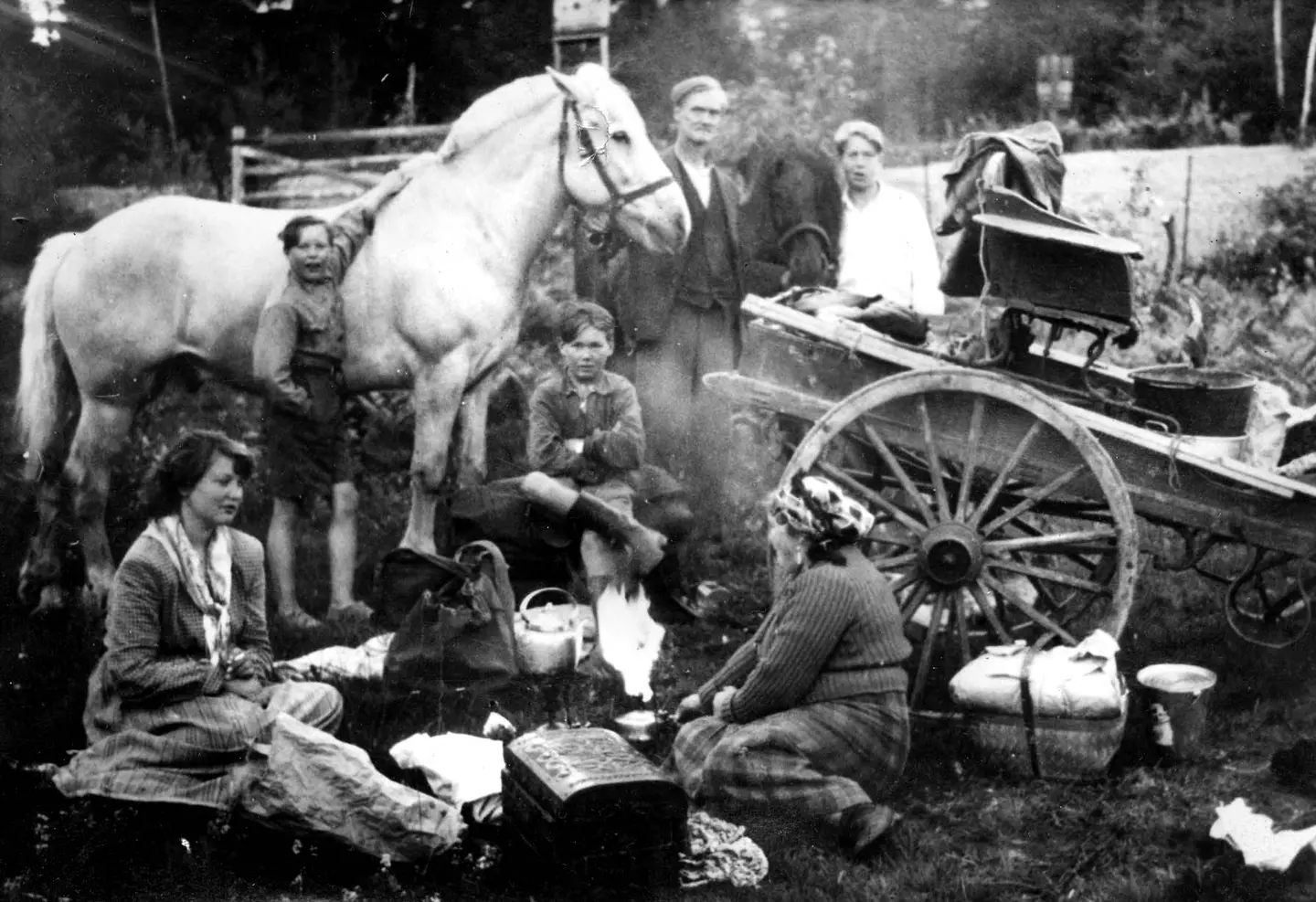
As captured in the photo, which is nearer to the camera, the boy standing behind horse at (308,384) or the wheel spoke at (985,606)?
the wheel spoke at (985,606)

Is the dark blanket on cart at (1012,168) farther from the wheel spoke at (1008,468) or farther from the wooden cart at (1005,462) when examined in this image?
the wheel spoke at (1008,468)

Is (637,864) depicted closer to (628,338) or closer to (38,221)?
(628,338)

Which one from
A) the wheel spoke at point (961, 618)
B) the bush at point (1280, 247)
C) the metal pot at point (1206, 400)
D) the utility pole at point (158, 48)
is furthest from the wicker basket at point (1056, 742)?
the utility pole at point (158, 48)

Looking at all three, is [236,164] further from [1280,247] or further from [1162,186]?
[1280,247]

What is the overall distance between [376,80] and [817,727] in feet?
11.3

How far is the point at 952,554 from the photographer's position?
488cm

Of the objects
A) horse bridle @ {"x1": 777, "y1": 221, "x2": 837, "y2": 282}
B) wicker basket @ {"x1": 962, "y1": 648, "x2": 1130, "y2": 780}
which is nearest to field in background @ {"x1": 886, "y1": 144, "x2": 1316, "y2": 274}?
horse bridle @ {"x1": 777, "y1": 221, "x2": 837, "y2": 282}

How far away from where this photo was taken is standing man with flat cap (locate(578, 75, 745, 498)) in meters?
6.32

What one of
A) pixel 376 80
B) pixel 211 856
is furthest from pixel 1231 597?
pixel 376 80

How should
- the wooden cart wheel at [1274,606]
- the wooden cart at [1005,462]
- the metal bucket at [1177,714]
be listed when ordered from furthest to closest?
the wooden cart wheel at [1274,606] < the wooden cart at [1005,462] < the metal bucket at [1177,714]

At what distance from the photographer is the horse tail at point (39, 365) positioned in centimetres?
564

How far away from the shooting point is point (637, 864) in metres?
3.93

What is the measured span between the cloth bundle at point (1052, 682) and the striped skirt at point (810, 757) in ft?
1.46

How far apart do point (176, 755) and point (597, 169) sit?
294 cm
